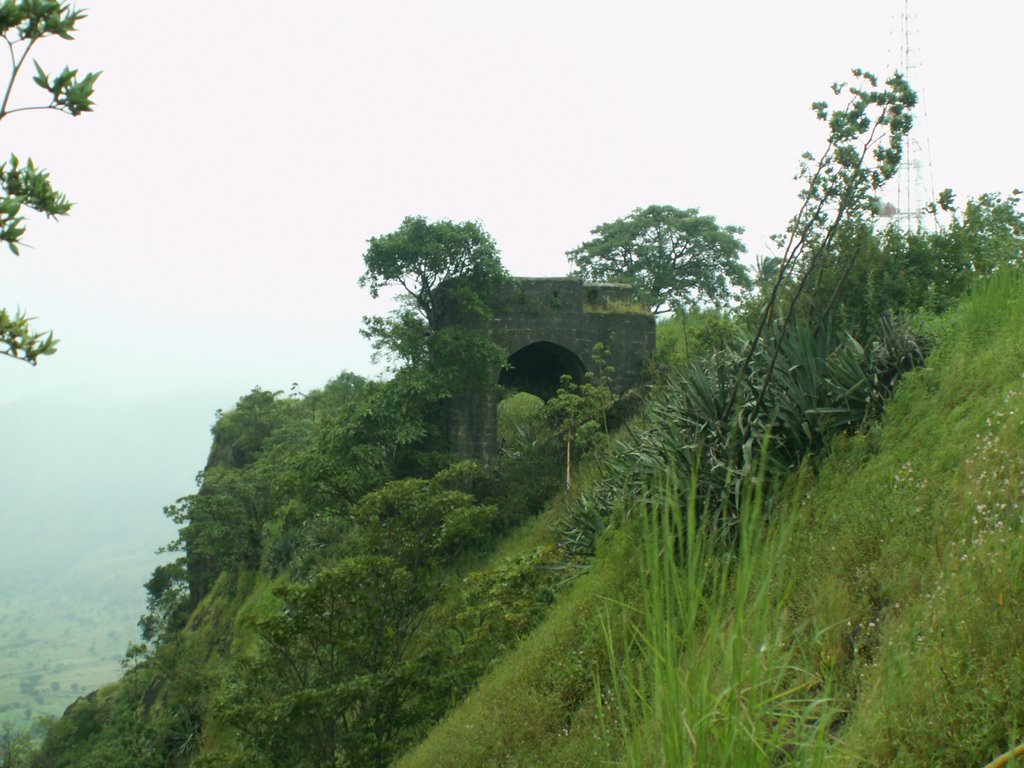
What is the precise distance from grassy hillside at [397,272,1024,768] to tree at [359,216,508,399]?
8928 mm

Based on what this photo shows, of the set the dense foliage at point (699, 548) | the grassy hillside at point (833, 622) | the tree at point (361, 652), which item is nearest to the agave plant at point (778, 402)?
the dense foliage at point (699, 548)

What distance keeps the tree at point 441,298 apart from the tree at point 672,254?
700 inches

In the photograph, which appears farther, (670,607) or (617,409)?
(617,409)

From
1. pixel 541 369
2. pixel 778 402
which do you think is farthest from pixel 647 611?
pixel 541 369

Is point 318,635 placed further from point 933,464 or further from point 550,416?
point 550,416

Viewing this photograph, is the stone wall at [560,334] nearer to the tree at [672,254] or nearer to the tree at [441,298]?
the tree at [441,298]

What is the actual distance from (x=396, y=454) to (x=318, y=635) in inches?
300

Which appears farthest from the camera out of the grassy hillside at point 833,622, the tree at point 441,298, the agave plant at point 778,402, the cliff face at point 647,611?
the tree at point 441,298

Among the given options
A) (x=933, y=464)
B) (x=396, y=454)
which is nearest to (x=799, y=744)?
(x=933, y=464)

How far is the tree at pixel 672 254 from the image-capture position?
118 ft

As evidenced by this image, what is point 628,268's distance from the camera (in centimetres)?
3653

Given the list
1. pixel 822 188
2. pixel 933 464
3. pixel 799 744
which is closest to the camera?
pixel 799 744

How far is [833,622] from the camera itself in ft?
14.9

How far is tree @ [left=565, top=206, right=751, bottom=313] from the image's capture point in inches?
1417
